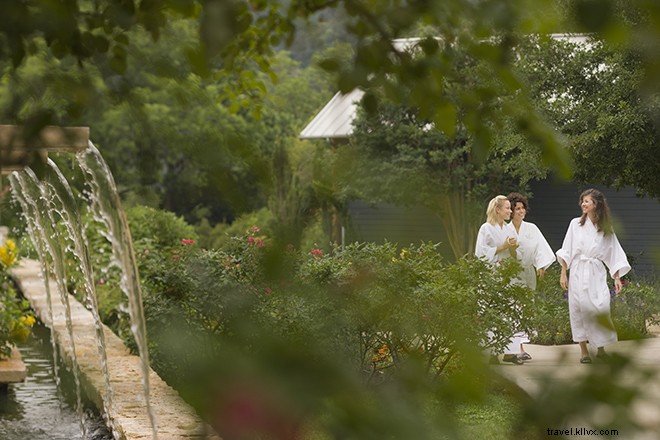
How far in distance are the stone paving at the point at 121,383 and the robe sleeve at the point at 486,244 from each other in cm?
352

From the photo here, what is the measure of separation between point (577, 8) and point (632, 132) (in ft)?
44.0

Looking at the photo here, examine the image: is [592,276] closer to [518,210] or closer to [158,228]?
[518,210]

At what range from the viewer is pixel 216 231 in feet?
89.8

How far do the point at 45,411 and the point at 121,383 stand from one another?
99cm


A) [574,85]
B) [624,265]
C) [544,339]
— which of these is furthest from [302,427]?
[574,85]

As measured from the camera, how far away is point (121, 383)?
25.0ft

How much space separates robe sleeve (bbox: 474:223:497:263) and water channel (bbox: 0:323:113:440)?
13.1ft

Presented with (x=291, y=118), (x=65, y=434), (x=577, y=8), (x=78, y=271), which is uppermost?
(x=291, y=118)

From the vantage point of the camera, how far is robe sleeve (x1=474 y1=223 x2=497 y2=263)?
11125 mm

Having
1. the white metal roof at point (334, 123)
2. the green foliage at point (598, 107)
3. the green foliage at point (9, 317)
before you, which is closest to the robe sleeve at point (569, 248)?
the green foliage at point (598, 107)

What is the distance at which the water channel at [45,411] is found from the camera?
746 cm

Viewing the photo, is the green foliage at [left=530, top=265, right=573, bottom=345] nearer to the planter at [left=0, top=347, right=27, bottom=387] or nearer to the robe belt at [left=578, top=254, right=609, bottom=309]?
the robe belt at [left=578, top=254, right=609, bottom=309]

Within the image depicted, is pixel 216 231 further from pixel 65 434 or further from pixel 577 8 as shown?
pixel 577 8

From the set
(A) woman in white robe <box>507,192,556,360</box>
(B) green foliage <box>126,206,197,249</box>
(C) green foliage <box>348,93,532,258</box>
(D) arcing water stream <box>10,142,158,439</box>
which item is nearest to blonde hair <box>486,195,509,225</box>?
(A) woman in white robe <box>507,192,556,360</box>
